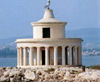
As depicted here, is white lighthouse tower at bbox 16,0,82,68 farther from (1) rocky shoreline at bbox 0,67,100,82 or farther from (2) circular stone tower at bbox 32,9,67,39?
(1) rocky shoreline at bbox 0,67,100,82

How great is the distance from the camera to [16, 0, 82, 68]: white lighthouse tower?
209 ft

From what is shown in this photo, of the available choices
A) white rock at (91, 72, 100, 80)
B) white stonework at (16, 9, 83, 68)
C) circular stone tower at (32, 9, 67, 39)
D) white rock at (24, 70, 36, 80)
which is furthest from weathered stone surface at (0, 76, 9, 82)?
circular stone tower at (32, 9, 67, 39)

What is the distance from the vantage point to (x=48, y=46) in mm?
63781

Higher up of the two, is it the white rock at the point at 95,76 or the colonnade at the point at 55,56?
the colonnade at the point at 55,56

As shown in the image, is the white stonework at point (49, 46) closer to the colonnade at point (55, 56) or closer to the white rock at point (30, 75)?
the colonnade at point (55, 56)

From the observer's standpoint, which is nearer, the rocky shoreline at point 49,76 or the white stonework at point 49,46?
the rocky shoreline at point 49,76

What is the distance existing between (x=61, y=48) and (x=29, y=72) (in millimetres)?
12261

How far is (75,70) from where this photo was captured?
188ft

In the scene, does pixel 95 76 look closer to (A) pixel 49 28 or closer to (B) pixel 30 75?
(B) pixel 30 75

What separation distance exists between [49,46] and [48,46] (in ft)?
0.74

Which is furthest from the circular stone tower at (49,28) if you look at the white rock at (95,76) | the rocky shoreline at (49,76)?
the white rock at (95,76)

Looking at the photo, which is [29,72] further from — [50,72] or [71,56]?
[71,56]

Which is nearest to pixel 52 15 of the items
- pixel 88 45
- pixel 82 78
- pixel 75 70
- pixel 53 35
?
pixel 53 35

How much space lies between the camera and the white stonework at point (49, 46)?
63.8 m
